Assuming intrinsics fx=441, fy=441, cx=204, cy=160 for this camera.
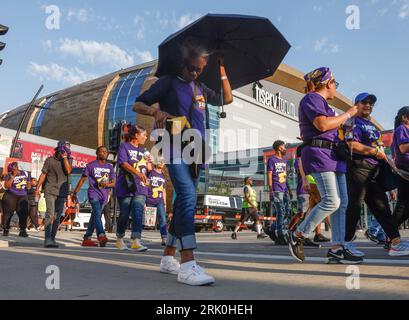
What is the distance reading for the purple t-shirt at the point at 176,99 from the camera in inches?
138

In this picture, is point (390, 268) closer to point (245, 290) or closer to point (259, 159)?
point (245, 290)

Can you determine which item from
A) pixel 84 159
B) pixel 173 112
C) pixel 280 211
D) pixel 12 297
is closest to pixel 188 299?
pixel 12 297

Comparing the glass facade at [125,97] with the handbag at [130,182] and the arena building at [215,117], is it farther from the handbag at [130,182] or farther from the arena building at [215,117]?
the handbag at [130,182]

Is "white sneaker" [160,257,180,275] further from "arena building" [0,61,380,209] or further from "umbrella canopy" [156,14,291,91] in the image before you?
"arena building" [0,61,380,209]

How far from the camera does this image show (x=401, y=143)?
5605 millimetres

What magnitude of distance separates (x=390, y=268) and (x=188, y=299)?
2.25 m

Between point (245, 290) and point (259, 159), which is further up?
point (259, 159)

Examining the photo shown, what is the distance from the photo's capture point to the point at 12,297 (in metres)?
2.58

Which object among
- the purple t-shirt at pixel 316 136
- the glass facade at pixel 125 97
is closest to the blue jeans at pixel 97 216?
the purple t-shirt at pixel 316 136

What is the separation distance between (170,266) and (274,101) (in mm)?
69995

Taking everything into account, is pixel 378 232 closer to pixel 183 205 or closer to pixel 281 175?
pixel 281 175

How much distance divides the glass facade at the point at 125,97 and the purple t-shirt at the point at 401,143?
53.0m

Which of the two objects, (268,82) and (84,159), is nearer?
(84,159)
